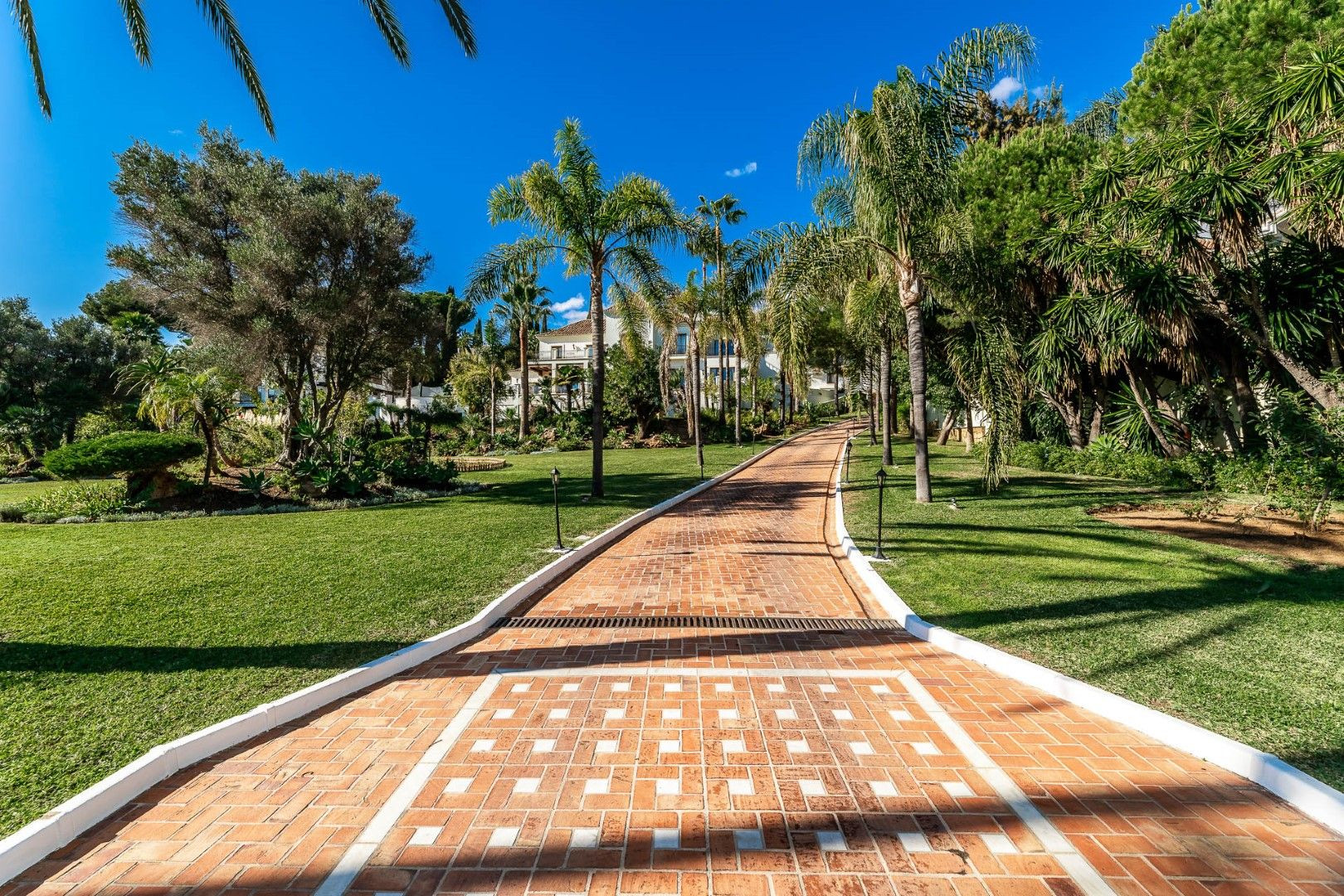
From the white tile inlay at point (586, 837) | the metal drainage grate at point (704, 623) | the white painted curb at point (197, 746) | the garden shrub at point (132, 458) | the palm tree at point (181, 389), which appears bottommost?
the white tile inlay at point (586, 837)

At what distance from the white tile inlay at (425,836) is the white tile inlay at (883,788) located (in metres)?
2.22

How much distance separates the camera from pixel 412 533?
9273 millimetres

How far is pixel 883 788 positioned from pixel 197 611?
6.45m

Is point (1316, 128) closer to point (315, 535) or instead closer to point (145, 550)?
point (315, 535)

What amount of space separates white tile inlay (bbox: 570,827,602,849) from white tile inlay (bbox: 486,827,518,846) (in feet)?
0.91

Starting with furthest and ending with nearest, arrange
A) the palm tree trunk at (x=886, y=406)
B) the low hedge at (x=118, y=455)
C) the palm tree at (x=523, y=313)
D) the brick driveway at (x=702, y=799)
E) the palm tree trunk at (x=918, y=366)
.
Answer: the palm tree at (x=523, y=313) < the palm tree trunk at (x=886, y=406) < the palm tree trunk at (x=918, y=366) < the low hedge at (x=118, y=455) < the brick driveway at (x=702, y=799)

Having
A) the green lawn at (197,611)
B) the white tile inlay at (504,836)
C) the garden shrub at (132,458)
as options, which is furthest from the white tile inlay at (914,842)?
the garden shrub at (132,458)

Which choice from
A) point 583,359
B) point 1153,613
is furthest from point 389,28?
point 583,359

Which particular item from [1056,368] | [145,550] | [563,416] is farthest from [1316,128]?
[563,416]

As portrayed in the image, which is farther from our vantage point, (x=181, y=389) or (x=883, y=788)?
(x=181, y=389)

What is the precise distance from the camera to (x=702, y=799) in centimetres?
282

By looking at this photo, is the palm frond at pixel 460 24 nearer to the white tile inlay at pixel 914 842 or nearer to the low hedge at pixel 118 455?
the white tile inlay at pixel 914 842

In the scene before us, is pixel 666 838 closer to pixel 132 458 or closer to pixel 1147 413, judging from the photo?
pixel 132 458

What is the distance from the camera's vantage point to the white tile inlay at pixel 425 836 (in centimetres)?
254
